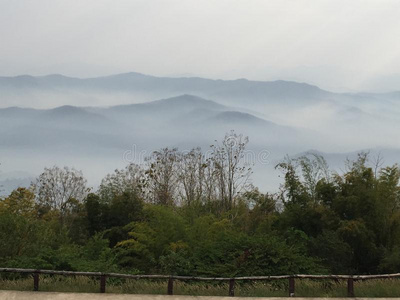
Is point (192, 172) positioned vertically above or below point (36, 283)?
above

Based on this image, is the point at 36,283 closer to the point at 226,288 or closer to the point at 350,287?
the point at 226,288

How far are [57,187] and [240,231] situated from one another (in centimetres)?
2259

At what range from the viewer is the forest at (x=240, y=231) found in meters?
17.4

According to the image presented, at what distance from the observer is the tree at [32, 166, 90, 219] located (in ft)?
145

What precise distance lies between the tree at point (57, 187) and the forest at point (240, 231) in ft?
12.1

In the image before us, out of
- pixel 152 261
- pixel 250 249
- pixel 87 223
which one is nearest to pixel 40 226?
pixel 152 261

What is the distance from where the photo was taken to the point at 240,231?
2636 cm

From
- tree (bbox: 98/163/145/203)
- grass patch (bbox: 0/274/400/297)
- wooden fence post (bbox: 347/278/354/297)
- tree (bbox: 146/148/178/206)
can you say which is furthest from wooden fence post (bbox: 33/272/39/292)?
tree (bbox: 146/148/178/206)

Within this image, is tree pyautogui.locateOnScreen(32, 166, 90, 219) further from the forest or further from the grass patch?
the grass patch

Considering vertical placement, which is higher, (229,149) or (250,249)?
(229,149)

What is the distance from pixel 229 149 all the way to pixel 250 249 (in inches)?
946

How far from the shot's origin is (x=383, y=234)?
23.9m

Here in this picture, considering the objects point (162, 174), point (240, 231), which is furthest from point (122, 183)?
point (240, 231)

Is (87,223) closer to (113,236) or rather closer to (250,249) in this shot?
(113,236)
